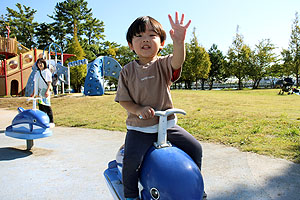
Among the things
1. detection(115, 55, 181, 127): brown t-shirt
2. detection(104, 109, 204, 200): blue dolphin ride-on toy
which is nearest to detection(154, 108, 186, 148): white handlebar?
detection(104, 109, 204, 200): blue dolphin ride-on toy

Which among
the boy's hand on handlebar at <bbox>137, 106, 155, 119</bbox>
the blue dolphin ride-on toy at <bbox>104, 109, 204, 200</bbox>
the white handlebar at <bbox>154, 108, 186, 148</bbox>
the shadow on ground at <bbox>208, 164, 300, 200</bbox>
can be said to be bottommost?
the shadow on ground at <bbox>208, 164, 300, 200</bbox>

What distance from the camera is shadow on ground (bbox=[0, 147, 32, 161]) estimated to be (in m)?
4.00

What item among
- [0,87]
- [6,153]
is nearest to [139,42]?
[6,153]

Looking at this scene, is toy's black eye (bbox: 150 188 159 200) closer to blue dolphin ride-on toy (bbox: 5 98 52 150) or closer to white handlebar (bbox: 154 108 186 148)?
white handlebar (bbox: 154 108 186 148)

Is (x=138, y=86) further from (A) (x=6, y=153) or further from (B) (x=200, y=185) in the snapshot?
(A) (x=6, y=153)

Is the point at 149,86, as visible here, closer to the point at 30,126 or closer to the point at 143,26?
the point at 143,26

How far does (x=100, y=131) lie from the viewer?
6.29 m

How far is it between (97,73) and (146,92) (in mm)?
16292

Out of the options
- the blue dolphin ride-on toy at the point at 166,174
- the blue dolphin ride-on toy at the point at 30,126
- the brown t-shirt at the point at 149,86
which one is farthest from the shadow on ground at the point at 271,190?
the blue dolphin ride-on toy at the point at 30,126

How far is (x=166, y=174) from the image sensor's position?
5.11ft

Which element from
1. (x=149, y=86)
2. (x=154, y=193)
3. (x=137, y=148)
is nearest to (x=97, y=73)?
(x=149, y=86)

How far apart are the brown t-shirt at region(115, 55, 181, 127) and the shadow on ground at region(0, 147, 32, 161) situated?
9.82ft

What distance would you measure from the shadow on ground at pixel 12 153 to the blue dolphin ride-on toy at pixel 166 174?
3.10m

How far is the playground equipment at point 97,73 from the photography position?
55.7 feet
